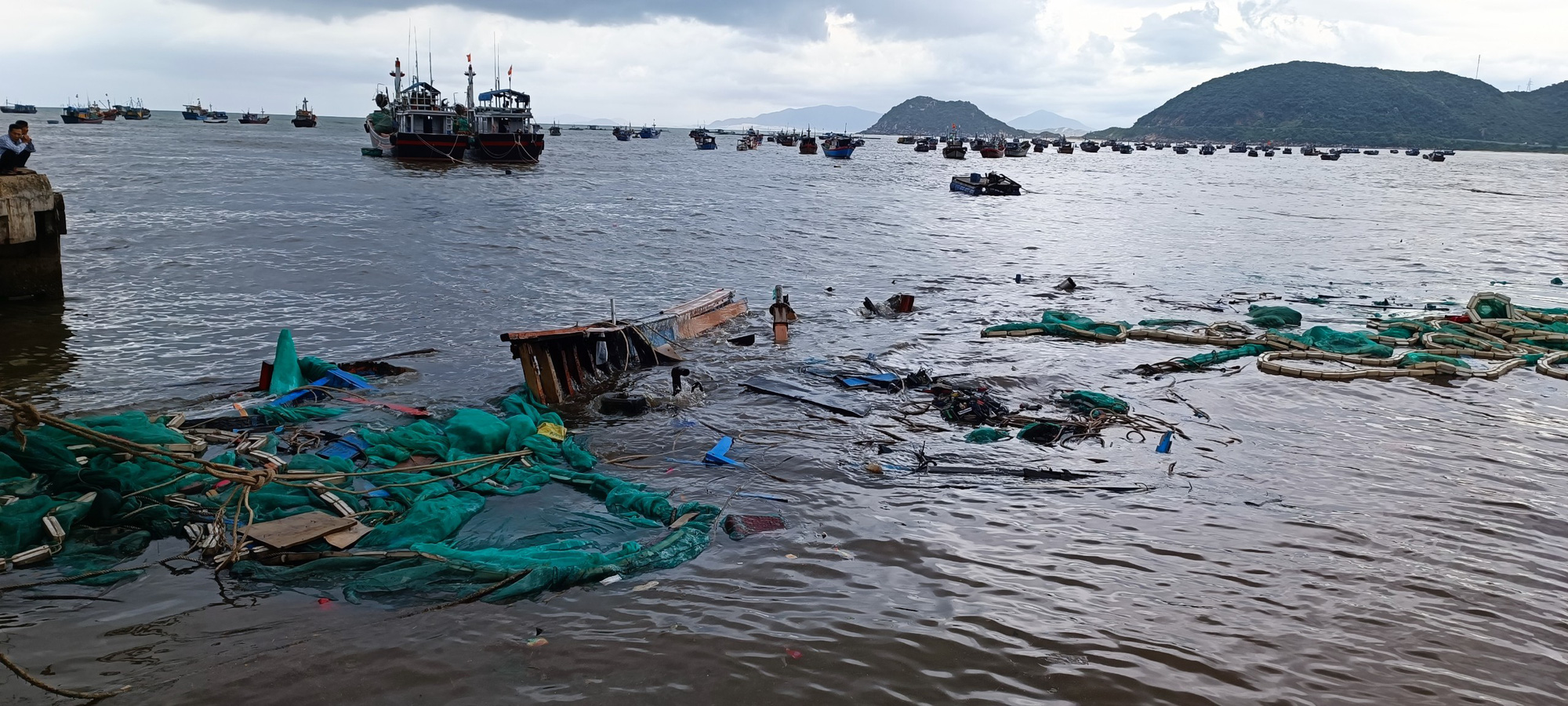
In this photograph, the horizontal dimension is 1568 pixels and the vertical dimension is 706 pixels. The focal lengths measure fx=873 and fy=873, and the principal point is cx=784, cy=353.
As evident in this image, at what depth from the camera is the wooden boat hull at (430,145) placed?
171 ft

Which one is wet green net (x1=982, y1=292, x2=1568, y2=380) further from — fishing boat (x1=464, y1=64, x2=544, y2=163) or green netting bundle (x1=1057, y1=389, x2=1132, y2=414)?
fishing boat (x1=464, y1=64, x2=544, y2=163)

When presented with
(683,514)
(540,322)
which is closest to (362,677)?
(683,514)

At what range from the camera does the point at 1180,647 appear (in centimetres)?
502

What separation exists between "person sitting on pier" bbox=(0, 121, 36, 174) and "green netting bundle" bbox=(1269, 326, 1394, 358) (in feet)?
62.4

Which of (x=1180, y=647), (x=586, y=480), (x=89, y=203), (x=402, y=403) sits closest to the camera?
(x=1180, y=647)

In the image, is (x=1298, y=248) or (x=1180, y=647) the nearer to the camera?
(x=1180, y=647)

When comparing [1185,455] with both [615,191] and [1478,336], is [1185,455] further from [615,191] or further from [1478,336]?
[615,191]

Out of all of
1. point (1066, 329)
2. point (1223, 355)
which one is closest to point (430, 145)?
point (1066, 329)

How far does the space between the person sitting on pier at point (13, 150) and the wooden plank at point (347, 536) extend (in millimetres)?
11339

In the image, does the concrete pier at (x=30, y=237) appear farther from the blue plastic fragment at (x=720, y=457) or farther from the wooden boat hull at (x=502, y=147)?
the wooden boat hull at (x=502, y=147)

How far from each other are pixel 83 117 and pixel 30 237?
150 meters

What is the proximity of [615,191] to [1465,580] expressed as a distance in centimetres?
4201

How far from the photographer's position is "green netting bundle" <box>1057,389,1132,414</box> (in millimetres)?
9734

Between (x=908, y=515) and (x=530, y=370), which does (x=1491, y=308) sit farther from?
(x=530, y=370)
